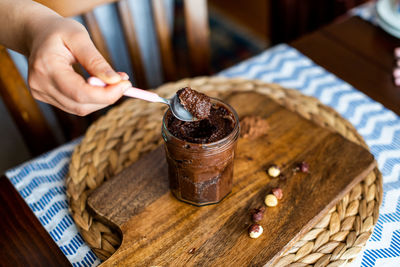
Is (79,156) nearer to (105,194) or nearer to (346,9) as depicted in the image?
(105,194)

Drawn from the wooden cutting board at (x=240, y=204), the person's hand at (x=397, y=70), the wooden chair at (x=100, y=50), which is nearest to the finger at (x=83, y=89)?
the wooden cutting board at (x=240, y=204)

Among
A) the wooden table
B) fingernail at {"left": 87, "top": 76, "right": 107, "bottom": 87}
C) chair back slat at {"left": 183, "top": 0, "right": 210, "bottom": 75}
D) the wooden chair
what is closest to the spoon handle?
fingernail at {"left": 87, "top": 76, "right": 107, "bottom": 87}

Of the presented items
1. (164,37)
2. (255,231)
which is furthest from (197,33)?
(255,231)

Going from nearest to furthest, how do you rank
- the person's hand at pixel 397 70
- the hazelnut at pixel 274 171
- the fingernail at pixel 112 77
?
the fingernail at pixel 112 77 → the hazelnut at pixel 274 171 → the person's hand at pixel 397 70

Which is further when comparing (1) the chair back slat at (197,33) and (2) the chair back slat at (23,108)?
(1) the chair back slat at (197,33)

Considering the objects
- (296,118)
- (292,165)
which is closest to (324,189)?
(292,165)

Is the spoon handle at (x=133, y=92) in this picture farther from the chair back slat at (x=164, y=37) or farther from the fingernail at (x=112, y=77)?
the chair back slat at (x=164, y=37)

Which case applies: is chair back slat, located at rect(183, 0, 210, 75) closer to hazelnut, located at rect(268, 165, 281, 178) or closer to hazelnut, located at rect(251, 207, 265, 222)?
hazelnut, located at rect(268, 165, 281, 178)
